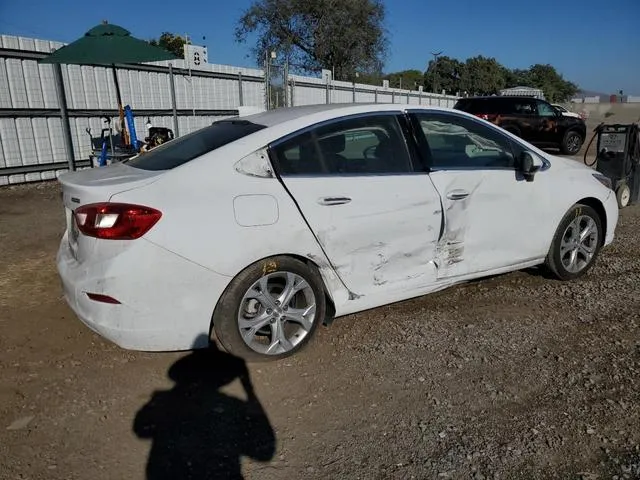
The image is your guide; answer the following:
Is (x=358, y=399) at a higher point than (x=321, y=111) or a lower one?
lower

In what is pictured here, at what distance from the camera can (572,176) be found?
14.7ft

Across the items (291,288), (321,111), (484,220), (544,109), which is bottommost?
(291,288)

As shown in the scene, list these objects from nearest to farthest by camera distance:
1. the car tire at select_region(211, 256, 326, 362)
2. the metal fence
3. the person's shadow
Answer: the person's shadow → the car tire at select_region(211, 256, 326, 362) → the metal fence

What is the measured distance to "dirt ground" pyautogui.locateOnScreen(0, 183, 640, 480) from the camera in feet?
8.01

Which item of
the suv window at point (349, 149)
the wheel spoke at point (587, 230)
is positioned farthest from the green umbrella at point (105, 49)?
the wheel spoke at point (587, 230)

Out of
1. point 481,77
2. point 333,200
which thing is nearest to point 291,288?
point 333,200

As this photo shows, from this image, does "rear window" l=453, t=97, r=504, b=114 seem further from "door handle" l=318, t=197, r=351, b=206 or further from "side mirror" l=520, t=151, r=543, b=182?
"door handle" l=318, t=197, r=351, b=206

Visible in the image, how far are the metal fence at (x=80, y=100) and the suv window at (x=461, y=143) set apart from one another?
7.55m

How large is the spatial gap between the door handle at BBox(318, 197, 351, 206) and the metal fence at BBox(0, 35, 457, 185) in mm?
7558

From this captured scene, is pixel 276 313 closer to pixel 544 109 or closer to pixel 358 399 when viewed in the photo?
pixel 358 399

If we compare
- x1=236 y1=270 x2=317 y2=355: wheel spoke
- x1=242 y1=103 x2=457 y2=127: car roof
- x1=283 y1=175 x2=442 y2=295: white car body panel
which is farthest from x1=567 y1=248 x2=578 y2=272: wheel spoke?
x1=236 y1=270 x2=317 y2=355: wheel spoke

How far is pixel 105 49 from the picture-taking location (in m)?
7.50

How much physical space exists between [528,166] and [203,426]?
3.00 metres

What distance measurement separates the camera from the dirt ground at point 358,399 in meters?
2.44
